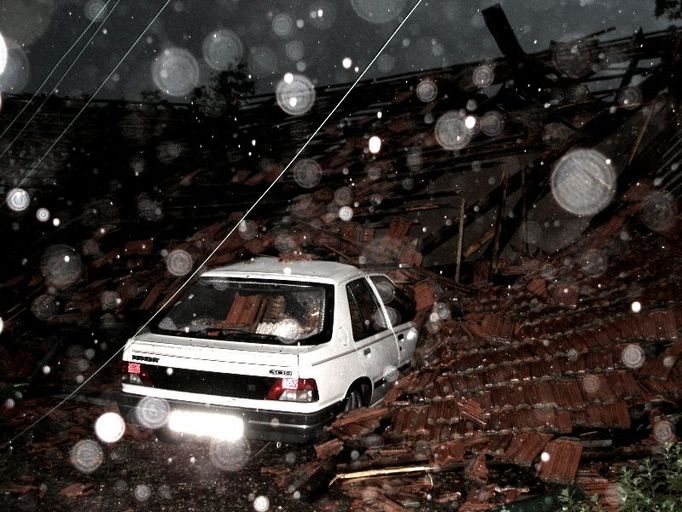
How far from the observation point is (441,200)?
12.4 meters

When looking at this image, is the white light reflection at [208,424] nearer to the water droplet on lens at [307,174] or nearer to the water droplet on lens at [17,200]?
the water droplet on lens at [307,174]

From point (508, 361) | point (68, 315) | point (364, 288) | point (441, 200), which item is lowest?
point (508, 361)

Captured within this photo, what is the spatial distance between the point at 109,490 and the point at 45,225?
5.22m

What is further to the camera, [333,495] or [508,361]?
[508,361]

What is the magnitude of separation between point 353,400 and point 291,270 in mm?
1346

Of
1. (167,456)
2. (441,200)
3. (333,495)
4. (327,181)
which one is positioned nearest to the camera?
(333,495)

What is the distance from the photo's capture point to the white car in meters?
4.41

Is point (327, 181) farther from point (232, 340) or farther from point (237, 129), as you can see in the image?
point (232, 340)

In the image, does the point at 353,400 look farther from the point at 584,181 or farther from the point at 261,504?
the point at 584,181

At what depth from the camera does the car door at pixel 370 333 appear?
5332mm

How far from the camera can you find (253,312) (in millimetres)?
4996

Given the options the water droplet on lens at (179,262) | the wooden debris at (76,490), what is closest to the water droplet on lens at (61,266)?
the water droplet on lens at (179,262)

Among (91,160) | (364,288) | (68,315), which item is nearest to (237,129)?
(91,160)

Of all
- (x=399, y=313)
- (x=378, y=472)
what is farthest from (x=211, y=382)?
(x=399, y=313)
